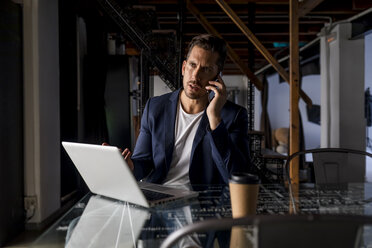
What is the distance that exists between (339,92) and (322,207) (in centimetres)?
488

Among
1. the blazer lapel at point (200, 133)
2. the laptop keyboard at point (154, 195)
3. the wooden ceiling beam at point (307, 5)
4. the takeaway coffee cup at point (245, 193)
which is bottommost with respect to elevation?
the laptop keyboard at point (154, 195)

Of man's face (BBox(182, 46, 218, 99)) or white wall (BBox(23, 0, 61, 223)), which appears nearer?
man's face (BBox(182, 46, 218, 99))

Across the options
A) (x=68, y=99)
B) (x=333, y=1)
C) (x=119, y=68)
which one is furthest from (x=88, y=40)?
(x=333, y=1)

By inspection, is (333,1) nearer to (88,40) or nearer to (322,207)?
(88,40)

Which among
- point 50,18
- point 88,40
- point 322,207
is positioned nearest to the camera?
point 322,207

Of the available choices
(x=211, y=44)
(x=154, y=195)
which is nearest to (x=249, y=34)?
(x=211, y=44)

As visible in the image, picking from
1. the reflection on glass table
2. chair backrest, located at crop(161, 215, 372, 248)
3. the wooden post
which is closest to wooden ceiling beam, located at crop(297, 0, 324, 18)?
the wooden post

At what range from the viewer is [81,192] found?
5.21 meters

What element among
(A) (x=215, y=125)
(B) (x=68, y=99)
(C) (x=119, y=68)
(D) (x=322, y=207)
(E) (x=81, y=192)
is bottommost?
(E) (x=81, y=192)

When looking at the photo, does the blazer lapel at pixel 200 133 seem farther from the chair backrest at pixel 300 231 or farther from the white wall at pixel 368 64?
the white wall at pixel 368 64

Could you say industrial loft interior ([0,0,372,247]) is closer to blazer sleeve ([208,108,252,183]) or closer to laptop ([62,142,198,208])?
blazer sleeve ([208,108,252,183])

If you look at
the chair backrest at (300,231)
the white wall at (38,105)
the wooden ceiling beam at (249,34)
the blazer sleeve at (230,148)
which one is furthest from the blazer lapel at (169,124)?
the wooden ceiling beam at (249,34)

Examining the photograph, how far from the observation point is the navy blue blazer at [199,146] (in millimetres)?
1939

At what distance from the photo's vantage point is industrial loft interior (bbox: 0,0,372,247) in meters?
3.49
